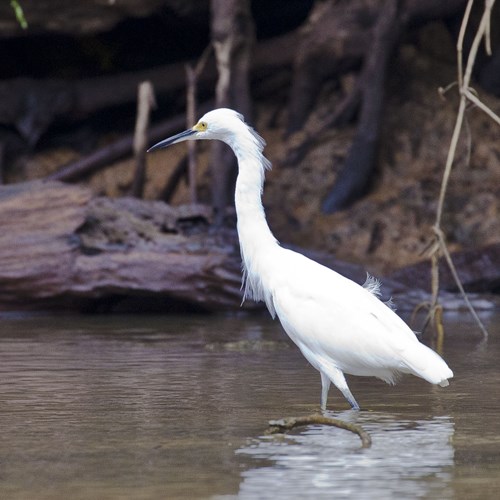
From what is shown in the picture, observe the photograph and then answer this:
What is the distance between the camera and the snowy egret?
602 cm

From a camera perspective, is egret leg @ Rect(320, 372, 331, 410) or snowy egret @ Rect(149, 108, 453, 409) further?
egret leg @ Rect(320, 372, 331, 410)

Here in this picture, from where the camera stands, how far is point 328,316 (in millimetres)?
6230

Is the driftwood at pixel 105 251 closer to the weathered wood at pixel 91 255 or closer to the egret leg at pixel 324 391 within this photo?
the weathered wood at pixel 91 255

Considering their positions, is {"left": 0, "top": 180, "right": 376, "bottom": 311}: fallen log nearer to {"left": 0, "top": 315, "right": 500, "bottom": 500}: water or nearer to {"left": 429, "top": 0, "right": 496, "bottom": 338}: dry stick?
{"left": 0, "top": 315, "right": 500, "bottom": 500}: water

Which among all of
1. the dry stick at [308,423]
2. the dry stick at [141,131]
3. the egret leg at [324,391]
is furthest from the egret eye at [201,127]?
the dry stick at [141,131]

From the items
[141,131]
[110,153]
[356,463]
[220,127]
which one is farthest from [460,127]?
[110,153]

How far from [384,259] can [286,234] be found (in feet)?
4.16

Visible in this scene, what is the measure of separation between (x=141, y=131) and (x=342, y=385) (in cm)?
775

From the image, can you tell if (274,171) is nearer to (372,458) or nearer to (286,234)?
(286,234)

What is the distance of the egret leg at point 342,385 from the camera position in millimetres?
6031

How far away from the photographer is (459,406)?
609 centimetres

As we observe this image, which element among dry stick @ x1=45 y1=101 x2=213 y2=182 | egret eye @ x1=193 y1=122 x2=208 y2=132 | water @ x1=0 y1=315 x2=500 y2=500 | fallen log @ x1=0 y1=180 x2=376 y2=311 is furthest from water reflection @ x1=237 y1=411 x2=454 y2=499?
dry stick @ x1=45 y1=101 x2=213 y2=182

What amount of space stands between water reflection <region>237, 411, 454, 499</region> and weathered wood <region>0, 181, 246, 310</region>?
492 centimetres

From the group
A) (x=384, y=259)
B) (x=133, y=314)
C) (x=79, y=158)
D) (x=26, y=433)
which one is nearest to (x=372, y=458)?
(x=26, y=433)
